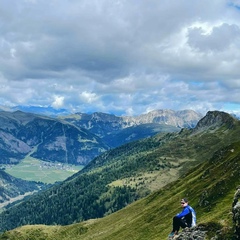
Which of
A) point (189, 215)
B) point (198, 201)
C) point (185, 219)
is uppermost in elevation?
point (189, 215)

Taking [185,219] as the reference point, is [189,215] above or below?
above

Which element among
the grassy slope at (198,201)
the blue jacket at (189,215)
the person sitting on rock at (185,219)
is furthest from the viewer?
the grassy slope at (198,201)

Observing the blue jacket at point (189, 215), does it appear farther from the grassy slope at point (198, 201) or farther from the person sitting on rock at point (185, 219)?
the grassy slope at point (198, 201)

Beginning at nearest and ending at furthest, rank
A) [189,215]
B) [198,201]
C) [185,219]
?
[189,215]
[185,219]
[198,201]

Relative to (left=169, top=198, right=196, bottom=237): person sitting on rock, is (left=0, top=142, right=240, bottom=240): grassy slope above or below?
below

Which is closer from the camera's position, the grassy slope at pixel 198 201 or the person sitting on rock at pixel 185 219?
the person sitting on rock at pixel 185 219

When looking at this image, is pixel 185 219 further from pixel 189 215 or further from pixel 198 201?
pixel 198 201

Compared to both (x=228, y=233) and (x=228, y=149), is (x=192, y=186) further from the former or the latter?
(x=228, y=233)

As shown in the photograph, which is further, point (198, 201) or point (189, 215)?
point (198, 201)

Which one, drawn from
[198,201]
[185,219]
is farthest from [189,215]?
[198,201]

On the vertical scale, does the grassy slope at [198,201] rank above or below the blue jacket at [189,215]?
below

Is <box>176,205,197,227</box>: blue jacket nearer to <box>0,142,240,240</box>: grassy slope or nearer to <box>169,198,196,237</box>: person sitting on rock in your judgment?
<box>169,198,196,237</box>: person sitting on rock

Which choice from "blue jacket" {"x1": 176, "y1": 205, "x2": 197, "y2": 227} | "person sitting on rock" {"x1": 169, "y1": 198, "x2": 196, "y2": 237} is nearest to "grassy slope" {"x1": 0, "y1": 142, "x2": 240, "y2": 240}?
"person sitting on rock" {"x1": 169, "y1": 198, "x2": 196, "y2": 237}

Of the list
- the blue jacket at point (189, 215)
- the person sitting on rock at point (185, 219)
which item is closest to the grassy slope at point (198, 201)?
the person sitting on rock at point (185, 219)
